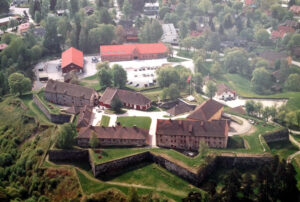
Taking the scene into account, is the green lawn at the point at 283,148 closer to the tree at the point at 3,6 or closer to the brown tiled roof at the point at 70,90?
the brown tiled roof at the point at 70,90

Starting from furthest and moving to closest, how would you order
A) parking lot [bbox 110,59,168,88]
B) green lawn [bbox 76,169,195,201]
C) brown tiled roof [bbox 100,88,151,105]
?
parking lot [bbox 110,59,168,88]
brown tiled roof [bbox 100,88,151,105]
green lawn [bbox 76,169,195,201]

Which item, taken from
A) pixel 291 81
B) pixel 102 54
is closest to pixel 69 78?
pixel 102 54

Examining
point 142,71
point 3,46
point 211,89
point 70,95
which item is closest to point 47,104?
point 70,95

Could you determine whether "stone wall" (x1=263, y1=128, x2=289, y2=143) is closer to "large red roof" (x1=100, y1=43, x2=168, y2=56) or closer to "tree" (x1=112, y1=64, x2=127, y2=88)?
"tree" (x1=112, y1=64, x2=127, y2=88)

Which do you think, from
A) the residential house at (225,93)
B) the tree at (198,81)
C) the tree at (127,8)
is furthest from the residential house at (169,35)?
the residential house at (225,93)

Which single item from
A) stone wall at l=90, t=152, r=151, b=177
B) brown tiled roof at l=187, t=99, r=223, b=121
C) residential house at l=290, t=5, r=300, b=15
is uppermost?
residential house at l=290, t=5, r=300, b=15

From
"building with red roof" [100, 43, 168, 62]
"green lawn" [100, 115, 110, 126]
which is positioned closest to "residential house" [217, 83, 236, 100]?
"building with red roof" [100, 43, 168, 62]

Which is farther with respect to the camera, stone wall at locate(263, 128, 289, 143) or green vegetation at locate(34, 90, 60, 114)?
green vegetation at locate(34, 90, 60, 114)
